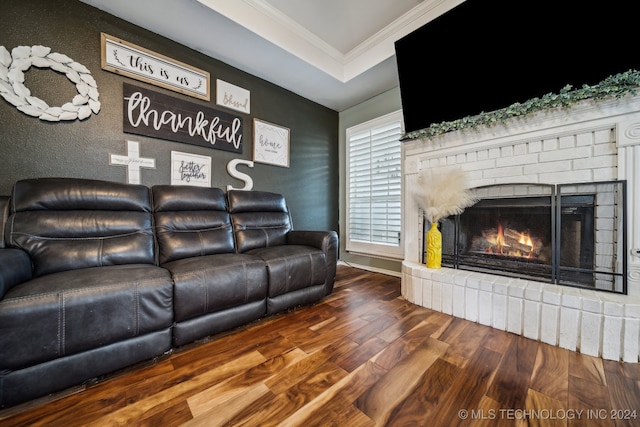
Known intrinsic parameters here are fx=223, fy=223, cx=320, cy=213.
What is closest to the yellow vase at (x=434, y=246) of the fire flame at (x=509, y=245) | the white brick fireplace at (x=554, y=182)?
the white brick fireplace at (x=554, y=182)

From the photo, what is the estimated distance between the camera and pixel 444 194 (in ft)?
5.94

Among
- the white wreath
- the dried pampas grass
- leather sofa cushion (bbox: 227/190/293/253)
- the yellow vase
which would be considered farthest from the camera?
leather sofa cushion (bbox: 227/190/293/253)

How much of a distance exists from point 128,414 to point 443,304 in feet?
6.33

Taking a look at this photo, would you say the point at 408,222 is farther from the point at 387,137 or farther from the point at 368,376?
the point at 368,376

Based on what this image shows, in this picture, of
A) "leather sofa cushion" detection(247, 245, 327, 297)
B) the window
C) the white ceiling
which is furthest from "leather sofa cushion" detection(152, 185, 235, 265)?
the window

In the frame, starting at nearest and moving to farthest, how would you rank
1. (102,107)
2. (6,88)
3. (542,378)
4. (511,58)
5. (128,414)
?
(128,414)
(542,378)
(6,88)
(511,58)
(102,107)

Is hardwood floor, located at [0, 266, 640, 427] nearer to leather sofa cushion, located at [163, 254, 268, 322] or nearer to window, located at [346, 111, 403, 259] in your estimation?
leather sofa cushion, located at [163, 254, 268, 322]

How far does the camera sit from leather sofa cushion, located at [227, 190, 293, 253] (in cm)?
205

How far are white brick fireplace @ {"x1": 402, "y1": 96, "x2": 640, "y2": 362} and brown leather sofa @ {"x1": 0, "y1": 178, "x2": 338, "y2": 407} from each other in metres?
1.09

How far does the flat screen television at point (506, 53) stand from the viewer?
1.33 metres

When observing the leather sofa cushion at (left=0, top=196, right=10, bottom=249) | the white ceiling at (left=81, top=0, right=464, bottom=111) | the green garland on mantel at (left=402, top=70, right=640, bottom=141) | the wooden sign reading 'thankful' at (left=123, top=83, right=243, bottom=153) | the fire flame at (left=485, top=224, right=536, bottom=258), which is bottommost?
the fire flame at (left=485, top=224, right=536, bottom=258)

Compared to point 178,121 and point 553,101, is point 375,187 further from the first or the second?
point 178,121

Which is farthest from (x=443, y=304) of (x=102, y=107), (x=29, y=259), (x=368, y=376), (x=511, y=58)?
(x=102, y=107)

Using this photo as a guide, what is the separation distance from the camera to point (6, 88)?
1.49 meters
